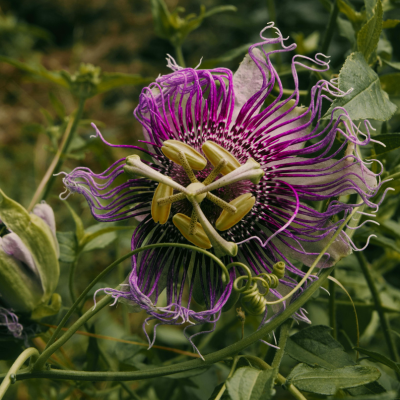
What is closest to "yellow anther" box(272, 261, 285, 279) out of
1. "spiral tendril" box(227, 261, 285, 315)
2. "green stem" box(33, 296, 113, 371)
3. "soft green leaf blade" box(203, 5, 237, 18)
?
"spiral tendril" box(227, 261, 285, 315)

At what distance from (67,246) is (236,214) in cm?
32

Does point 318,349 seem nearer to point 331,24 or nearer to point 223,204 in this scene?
point 223,204

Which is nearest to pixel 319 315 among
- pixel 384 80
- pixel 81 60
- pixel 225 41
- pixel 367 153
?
pixel 367 153

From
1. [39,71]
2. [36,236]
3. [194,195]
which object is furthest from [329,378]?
[39,71]

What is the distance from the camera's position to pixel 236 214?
2.13ft

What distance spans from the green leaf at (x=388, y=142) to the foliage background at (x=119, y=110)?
0.35 ft

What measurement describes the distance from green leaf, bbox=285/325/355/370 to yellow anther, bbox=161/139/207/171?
0.27m

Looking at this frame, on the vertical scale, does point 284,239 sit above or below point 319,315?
above

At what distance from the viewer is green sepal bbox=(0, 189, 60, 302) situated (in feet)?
2.17

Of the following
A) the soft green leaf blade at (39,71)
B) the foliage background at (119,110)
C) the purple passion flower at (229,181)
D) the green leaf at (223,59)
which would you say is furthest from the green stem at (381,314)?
the soft green leaf blade at (39,71)

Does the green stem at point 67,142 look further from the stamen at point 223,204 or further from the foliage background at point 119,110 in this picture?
the stamen at point 223,204

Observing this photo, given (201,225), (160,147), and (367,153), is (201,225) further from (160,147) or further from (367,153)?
(367,153)

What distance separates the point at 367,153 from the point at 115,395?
2.38ft

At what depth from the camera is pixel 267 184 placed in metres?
0.71
